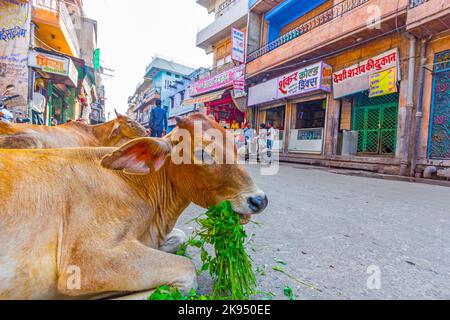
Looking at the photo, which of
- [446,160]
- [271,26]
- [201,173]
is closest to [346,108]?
[446,160]

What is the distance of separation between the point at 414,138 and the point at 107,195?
1111cm

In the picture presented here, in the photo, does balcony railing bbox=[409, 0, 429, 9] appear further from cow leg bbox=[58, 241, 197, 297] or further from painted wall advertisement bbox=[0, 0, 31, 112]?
painted wall advertisement bbox=[0, 0, 31, 112]

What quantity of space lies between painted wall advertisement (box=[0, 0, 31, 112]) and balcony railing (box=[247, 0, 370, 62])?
12067mm

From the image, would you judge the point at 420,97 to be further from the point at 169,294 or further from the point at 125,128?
the point at 169,294

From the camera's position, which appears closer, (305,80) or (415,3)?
(415,3)

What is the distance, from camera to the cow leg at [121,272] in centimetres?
126

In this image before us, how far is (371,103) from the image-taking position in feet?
39.8

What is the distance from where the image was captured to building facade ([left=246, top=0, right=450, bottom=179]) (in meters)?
9.49

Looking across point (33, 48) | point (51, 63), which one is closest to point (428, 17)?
point (51, 63)

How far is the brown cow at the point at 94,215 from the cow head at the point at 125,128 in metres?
2.80

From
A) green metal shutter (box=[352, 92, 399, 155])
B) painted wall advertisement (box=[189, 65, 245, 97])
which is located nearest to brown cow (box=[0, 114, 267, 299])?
green metal shutter (box=[352, 92, 399, 155])

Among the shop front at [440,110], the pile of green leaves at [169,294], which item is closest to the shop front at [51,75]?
the pile of green leaves at [169,294]

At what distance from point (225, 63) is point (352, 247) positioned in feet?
72.2

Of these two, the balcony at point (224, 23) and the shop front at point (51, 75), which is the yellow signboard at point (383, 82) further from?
the shop front at point (51, 75)
